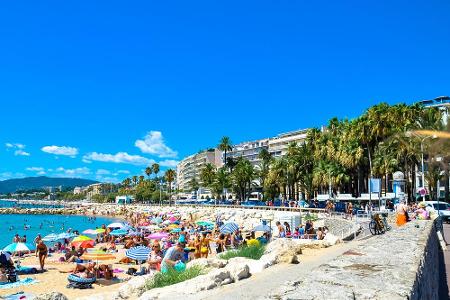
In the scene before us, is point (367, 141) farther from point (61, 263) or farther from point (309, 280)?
point (309, 280)

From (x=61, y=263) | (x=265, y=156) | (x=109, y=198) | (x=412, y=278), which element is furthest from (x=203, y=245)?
(x=109, y=198)

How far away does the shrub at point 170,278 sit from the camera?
31.1 feet

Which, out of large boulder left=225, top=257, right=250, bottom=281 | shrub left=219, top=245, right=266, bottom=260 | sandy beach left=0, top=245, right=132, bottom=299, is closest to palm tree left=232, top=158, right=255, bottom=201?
sandy beach left=0, top=245, right=132, bottom=299

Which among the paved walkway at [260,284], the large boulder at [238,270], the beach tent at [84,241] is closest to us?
the paved walkway at [260,284]

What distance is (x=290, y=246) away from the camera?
39.0 ft

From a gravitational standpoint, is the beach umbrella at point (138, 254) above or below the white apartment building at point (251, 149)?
below

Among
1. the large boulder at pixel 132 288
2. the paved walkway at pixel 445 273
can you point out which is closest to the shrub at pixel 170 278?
the large boulder at pixel 132 288

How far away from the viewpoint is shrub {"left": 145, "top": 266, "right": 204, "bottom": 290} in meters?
9.48

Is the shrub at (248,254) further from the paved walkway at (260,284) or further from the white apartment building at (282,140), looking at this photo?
the white apartment building at (282,140)

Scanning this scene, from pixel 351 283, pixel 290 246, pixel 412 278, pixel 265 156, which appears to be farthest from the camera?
pixel 265 156

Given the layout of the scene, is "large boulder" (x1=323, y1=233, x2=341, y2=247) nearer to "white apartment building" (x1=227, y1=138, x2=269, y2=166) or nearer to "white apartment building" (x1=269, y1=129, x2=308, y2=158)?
"white apartment building" (x1=269, y1=129, x2=308, y2=158)

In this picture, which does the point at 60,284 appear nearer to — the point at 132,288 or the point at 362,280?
the point at 132,288

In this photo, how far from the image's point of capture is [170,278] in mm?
9594

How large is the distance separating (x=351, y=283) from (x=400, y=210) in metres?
14.7
